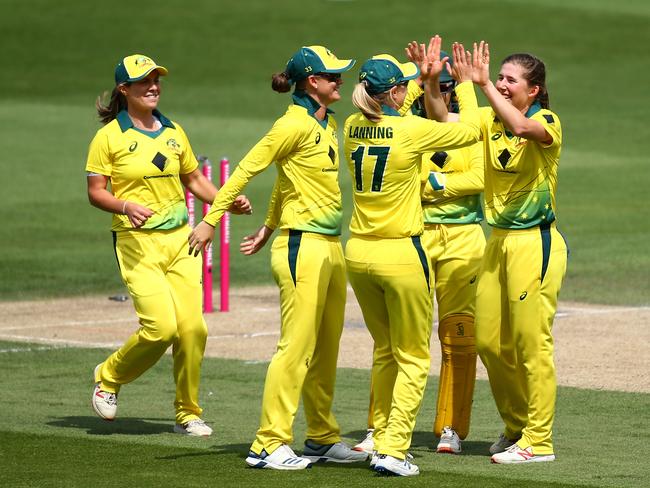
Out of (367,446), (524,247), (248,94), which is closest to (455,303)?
(524,247)

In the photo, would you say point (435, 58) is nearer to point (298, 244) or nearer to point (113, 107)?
point (298, 244)

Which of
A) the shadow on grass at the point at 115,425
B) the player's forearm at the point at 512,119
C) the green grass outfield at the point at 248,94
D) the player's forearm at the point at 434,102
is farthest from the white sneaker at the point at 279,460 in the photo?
the green grass outfield at the point at 248,94

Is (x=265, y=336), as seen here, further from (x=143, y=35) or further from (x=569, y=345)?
(x=143, y=35)

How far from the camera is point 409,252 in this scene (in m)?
9.48

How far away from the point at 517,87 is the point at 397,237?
4.27 feet

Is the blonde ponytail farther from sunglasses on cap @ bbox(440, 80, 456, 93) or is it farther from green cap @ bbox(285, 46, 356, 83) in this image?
sunglasses on cap @ bbox(440, 80, 456, 93)

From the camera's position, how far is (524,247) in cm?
988

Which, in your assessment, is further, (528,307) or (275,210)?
(275,210)

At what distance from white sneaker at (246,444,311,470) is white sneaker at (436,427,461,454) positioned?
113 cm

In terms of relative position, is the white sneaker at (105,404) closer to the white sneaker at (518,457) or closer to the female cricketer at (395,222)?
the female cricketer at (395,222)

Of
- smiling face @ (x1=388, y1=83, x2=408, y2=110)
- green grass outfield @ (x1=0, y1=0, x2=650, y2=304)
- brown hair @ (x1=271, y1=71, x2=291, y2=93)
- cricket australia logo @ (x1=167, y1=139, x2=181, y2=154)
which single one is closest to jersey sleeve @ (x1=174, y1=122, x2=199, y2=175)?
cricket australia logo @ (x1=167, y1=139, x2=181, y2=154)

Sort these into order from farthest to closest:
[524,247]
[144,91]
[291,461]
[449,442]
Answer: [144,91]
[449,442]
[524,247]
[291,461]

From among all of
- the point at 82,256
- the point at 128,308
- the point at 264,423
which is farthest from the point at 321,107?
the point at 82,256

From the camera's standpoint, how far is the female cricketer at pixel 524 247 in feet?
32.3
